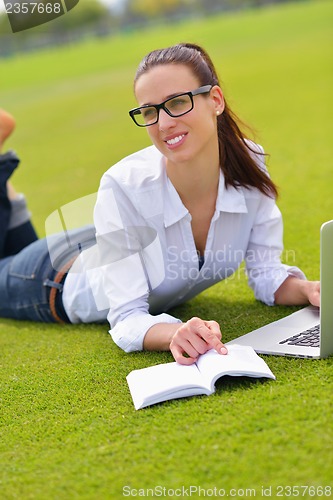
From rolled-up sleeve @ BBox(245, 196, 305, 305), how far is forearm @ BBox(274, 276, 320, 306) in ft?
0.07

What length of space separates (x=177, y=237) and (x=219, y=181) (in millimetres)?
303

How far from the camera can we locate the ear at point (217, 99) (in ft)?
9.96

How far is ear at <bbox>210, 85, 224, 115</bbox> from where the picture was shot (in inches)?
119

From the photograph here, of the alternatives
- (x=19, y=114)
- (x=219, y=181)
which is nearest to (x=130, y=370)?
(x=219, y=181)

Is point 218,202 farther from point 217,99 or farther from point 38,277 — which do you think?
point 38,277

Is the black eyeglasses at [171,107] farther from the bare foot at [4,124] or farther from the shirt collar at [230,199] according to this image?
the bare foot at [4,124]

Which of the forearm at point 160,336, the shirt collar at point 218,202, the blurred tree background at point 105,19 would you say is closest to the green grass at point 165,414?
the forearm at point 160,336

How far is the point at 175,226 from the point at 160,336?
49 centimetres

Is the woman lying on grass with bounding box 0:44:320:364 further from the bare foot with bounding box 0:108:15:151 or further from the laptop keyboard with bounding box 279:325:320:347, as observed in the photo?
the bare foot with bounding box 0:108:15:151

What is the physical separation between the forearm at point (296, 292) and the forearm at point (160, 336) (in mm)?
648

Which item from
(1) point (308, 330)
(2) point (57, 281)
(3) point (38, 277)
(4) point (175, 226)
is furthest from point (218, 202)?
(3) point (38, 277)

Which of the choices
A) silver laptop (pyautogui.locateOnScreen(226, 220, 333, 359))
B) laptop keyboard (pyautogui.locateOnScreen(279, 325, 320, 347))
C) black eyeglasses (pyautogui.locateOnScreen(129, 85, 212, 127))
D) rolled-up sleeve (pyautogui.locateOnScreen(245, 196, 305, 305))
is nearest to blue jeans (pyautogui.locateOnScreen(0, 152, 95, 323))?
rolled-up sleeve (pyautogui.locateOnScreen(245, 196, 305, 305))

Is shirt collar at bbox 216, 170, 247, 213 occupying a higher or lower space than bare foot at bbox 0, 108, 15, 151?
lower

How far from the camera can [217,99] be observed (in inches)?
121
